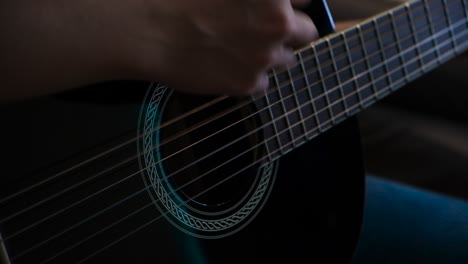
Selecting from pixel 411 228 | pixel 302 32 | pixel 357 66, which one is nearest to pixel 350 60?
pixel 357 66

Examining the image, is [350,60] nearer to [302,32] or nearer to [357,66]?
[357,66]

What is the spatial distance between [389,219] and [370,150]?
333 millimetres

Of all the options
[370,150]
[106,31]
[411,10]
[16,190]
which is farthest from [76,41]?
[370,150]

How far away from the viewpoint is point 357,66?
2.22ft

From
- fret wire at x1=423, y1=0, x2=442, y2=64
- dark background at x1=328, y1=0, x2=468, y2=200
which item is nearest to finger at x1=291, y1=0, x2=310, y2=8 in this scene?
fret wire at x1=423, y1=0, x2=442, y2=64

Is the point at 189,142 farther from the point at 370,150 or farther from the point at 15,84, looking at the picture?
the point at 370,150

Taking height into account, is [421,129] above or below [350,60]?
below

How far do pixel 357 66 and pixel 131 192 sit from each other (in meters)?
0.32

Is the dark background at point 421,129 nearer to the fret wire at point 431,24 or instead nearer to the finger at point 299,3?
the fret wire at point 431,24

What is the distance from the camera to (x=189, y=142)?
1.80 feet

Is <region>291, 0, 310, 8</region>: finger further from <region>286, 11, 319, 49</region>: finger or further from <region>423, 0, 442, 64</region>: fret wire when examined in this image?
<region>423, 0, 442, 64</region>: fret wire

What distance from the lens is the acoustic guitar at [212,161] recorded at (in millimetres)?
471

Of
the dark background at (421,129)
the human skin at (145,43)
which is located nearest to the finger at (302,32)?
the human skin at (145,43)

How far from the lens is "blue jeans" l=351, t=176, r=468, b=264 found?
2.29 ft
